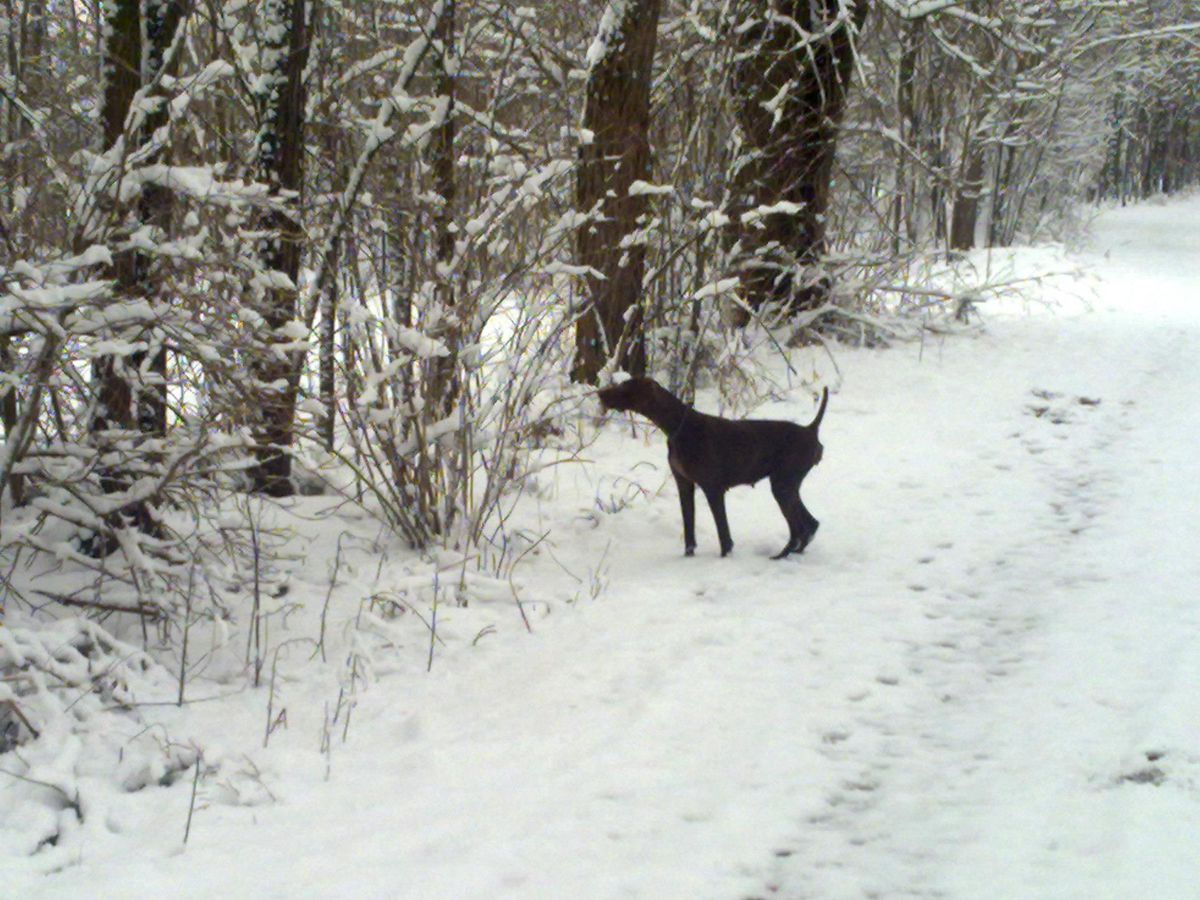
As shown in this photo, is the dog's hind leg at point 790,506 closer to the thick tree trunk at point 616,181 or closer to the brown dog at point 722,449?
the brown dog at point 722,449

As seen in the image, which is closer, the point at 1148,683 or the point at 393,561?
the point at 1148,683

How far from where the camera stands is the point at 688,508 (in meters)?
5.88

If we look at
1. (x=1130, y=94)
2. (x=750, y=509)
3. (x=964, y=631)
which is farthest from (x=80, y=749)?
(x=1130, y=94)

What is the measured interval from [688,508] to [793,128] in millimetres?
5546

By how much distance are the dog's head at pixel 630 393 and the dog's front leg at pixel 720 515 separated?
23.1 inches

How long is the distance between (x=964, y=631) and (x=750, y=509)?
89.4 inches

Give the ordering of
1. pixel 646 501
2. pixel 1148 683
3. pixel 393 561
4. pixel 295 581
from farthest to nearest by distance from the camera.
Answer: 1. pixel 646 501
2. pixel 393 561
3. pixel 295 581
4. pixel 1148 683

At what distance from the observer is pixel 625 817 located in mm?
3377

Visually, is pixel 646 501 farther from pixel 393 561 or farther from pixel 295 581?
pixel 295 581

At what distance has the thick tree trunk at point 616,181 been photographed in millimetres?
8047

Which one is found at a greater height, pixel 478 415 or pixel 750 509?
pixel 478 415

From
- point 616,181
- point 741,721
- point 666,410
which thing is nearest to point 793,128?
point 616,181

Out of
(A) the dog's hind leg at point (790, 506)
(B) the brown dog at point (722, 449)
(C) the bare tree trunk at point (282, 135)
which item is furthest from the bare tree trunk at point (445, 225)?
(A) the dog's hind leg at point (790, 506)

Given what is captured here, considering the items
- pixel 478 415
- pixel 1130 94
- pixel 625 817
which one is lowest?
pixel 625 817
